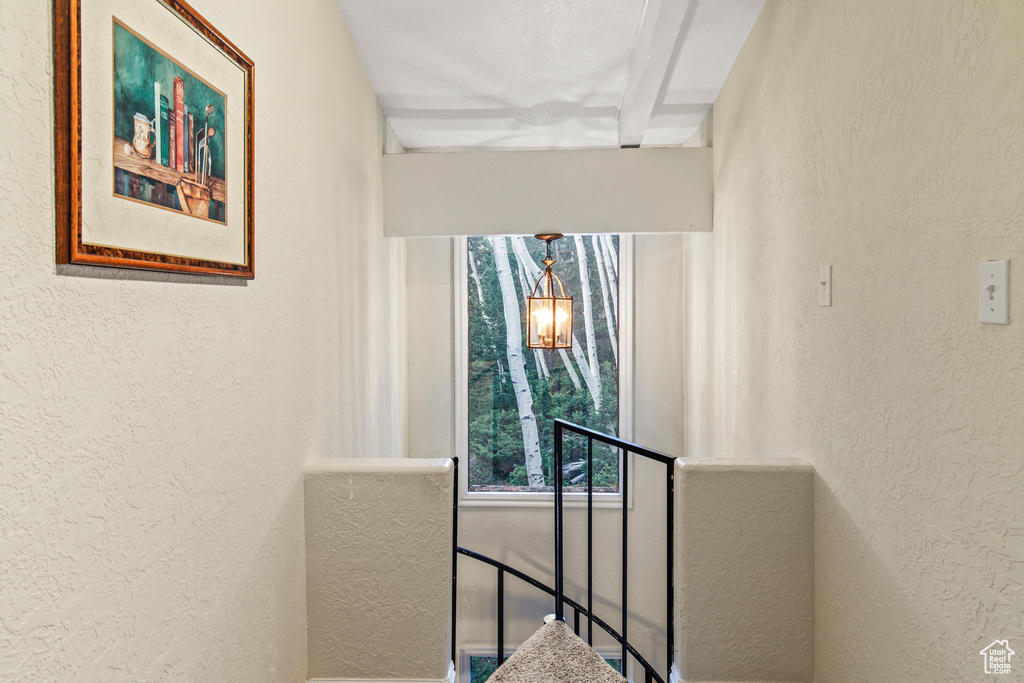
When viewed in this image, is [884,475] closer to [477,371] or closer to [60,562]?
[60,562]

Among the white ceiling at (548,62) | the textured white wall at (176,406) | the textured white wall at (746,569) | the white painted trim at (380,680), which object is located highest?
the white ceiling at (548,62)

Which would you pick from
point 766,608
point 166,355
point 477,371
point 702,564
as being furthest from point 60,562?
point 477,371

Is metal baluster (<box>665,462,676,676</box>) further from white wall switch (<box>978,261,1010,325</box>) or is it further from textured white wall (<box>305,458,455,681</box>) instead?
white wall switch (<box>978,261,1010,325</box>)

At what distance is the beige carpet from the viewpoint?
1.90 meters

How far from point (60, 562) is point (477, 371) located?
3184mm

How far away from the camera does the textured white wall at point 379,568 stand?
192 centimetres

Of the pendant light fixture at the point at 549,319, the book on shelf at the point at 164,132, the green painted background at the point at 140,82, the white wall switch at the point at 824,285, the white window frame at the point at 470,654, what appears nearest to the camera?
the green painted background at the point at 140,82

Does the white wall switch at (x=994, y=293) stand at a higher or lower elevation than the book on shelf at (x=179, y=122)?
lower

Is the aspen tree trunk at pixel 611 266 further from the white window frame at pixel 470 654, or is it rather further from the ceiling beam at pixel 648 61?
the white window frame at pixel 470 654

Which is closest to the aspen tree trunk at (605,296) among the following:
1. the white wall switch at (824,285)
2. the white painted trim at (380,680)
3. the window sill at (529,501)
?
the window sill at (529,501)

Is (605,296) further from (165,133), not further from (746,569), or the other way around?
(165,133)

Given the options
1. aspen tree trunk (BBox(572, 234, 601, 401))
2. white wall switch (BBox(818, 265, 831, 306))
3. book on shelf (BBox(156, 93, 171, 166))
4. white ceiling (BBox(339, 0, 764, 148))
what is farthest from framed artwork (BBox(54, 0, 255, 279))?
aspen tree trunk (BBox(572, 234, 601, 401))

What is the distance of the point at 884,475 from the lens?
1.46 meters

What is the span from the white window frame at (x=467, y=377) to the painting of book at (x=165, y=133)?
2643 mm
